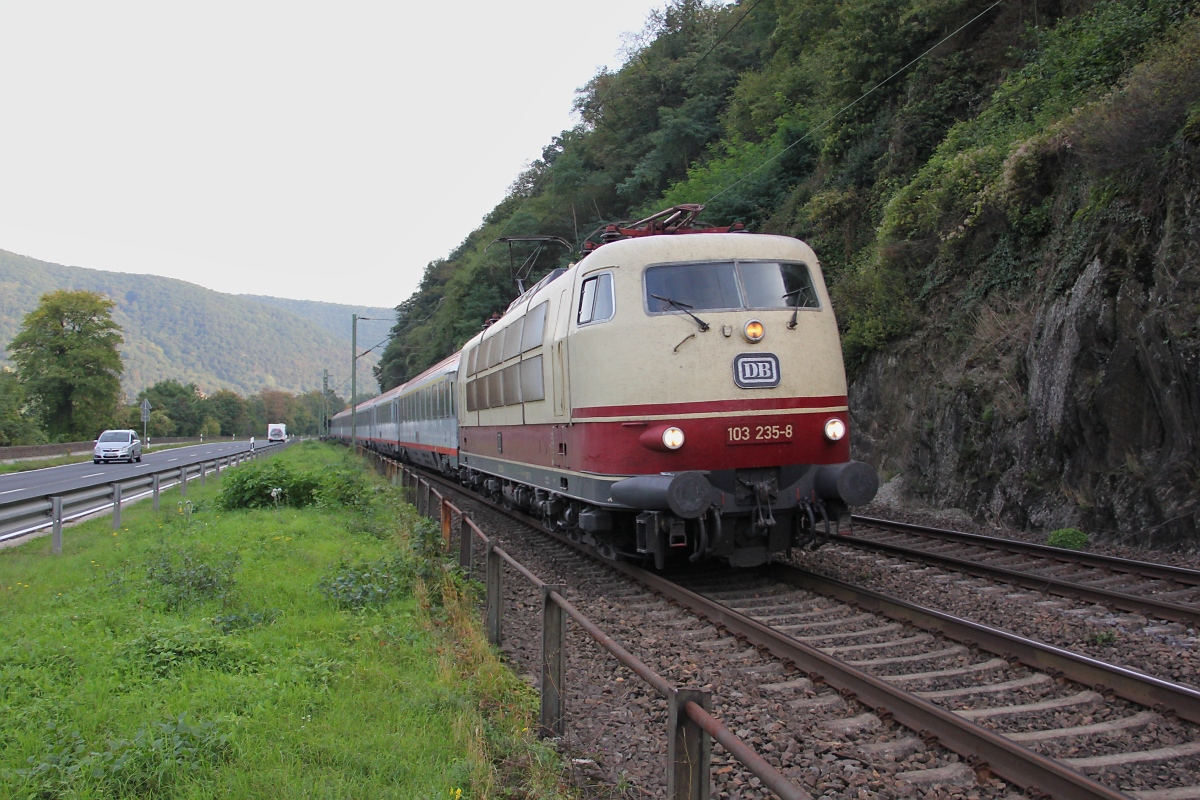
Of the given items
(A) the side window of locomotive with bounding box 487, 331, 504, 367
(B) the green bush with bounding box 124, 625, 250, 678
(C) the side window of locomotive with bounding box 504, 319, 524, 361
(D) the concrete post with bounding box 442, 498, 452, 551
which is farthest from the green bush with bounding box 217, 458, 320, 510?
(B) the green bush with bounding box 124, 625, 250, 678

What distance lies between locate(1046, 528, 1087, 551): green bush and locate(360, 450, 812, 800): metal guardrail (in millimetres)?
6685

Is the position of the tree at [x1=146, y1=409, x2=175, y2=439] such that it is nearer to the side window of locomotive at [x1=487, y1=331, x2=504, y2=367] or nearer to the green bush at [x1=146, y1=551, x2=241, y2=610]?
the side window of locomotive at [x1=487, y1=331, x2=504, y2=367]

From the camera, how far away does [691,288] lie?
8.09 metres

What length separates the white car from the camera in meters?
37.0

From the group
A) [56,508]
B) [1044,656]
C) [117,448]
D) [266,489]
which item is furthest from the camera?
[117,448]

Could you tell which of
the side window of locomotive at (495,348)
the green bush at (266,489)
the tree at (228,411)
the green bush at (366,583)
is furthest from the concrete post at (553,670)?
the tree at (228,411)

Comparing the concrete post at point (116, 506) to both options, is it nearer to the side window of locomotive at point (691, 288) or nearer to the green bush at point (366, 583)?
the green bush at point (366, 583)

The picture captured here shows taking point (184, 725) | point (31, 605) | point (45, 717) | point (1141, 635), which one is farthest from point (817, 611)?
point (31, 605)

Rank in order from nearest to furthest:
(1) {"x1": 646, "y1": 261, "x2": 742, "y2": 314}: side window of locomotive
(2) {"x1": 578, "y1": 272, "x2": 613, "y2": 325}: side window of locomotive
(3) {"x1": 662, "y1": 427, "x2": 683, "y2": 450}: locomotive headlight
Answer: (3) {"x1": 662, "y1": 427, "x2": 683, "y2": 450}: locomotive headlight
(1) {"x1": 646, "y1": 261, "x2": 742, "y2": 314}: side window of locomotive
(2) {"x1": 578, "y1": 272, "x2": 613, "y2": 325}: side window of locomotive

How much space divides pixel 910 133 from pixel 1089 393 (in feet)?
35.2

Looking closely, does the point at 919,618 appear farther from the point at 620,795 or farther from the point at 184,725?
the point at 184,725

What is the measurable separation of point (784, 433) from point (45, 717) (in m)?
5.95

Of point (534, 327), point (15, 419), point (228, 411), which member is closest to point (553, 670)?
point (534, 327)

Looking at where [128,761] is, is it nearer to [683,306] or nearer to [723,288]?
[683,306]
